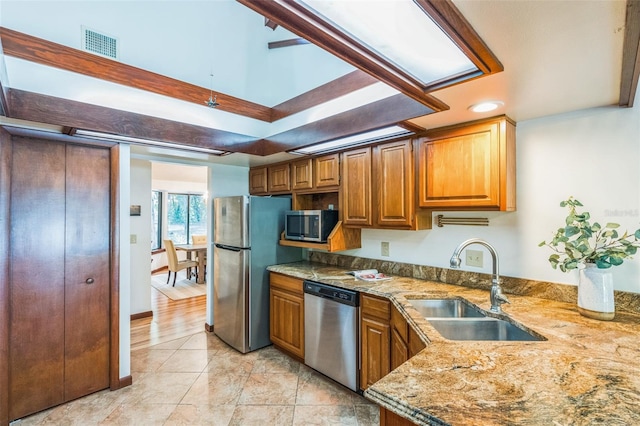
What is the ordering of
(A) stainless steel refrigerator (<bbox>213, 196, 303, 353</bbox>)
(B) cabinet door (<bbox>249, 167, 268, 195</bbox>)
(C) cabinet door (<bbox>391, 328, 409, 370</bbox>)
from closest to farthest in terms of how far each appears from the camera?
(C) cabinet door (<bbox>391, 328, 409, 370</bbox>) → (A) stainless steel refrigerator (<bbox>213, 196, 303, 353</bbox>) → (B) cabinet door (<bbox>249, 167, 268, 195</bbox>)

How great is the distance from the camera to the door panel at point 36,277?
2.10m

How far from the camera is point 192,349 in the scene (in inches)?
126

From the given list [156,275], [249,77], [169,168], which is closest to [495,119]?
[249,77]

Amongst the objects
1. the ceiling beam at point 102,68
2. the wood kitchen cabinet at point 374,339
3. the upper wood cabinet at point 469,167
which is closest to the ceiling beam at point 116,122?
the ceiling beam at point 102,68

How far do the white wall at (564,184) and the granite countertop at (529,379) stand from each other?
1.69 ft

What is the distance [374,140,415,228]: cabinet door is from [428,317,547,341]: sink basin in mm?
A: 813

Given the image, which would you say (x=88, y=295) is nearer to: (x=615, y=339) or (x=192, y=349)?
(x=192, y=349)

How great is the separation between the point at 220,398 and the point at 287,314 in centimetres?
91

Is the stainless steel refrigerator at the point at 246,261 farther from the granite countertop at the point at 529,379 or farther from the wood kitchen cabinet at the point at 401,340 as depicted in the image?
the granite countertop at the point at 529,379

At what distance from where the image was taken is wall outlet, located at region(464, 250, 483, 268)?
7.38 feet

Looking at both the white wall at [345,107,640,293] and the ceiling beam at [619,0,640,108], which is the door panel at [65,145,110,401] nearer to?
the white wall at [345,107,640,293]

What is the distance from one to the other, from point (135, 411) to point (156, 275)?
17.2 feet

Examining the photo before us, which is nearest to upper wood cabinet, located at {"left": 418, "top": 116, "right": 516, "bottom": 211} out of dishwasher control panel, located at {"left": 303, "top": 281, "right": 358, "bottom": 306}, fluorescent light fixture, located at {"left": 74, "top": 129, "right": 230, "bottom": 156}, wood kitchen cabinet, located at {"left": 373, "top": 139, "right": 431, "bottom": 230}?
wood kitchen cabinet, located at {"left": 373, "top": 139, "right": 431, "bottom": 230}

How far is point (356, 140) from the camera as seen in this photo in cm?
250
